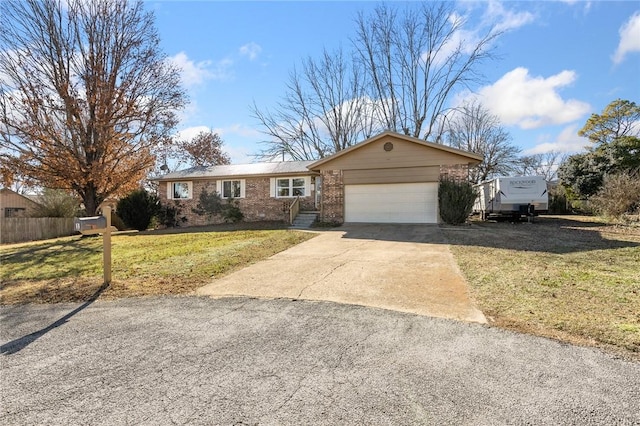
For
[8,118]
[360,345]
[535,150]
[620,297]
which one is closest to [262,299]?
[360,345]

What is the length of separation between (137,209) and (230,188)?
545cm

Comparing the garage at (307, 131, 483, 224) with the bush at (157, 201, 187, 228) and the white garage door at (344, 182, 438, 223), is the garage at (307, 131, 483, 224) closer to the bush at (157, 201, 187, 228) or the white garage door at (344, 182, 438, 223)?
the white garage door at (344, 182, 438, 223)

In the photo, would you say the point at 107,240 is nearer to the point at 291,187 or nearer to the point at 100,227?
the point at 100,227

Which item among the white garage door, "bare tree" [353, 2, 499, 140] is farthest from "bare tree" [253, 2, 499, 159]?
the white garage door

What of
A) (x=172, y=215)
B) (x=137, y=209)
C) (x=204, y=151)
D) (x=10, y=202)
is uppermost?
(x=204, y=151)

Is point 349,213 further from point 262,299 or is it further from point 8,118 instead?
point 8,118

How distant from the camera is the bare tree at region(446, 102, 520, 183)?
33.0 m

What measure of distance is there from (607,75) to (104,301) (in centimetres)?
1898

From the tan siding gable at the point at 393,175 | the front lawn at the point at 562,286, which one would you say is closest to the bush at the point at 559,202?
the tan siding gable at the point at 393,175

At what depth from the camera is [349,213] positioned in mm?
15961

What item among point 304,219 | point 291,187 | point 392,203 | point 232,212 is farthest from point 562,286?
point 232,212

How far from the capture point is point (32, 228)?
711 inches

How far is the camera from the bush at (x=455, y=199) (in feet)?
45.6

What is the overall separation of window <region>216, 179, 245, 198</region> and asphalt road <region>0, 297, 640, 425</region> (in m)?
16.1
